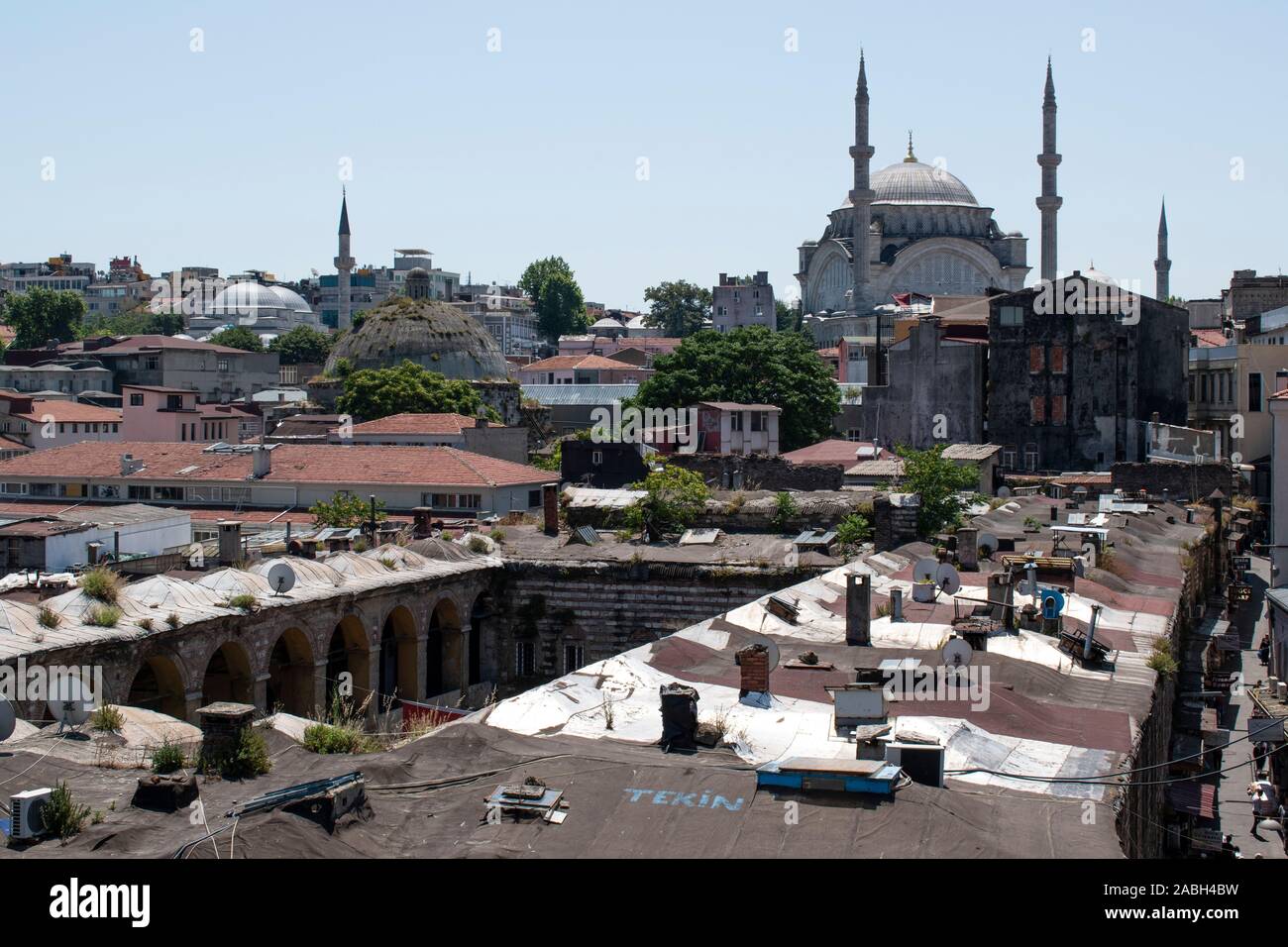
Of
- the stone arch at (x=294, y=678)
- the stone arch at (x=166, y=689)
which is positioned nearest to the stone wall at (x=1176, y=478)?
the stone arch at (x=294, y=678)

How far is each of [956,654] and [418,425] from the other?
37335mm

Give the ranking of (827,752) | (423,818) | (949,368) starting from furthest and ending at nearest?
(949,368) → (827,752) → (423,818)

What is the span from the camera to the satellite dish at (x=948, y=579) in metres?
22.2

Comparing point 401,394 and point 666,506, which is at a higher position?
point 401,394

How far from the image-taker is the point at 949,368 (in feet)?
189

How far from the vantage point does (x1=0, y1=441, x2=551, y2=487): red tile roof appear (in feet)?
133

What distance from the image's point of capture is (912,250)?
105 metres

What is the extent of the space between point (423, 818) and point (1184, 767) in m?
16.9

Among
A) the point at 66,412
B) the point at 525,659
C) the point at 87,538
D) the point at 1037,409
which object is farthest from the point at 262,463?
the point at 1037,409

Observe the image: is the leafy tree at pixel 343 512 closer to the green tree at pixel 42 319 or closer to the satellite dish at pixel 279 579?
the satellite dish at pixel 279 579

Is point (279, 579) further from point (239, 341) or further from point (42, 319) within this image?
point (42, 319)

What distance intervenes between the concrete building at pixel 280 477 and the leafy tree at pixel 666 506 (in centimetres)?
553
